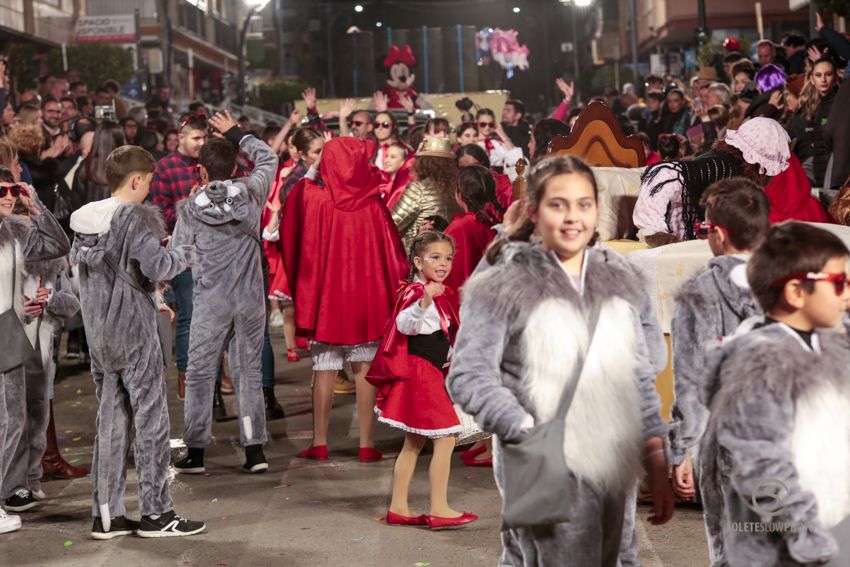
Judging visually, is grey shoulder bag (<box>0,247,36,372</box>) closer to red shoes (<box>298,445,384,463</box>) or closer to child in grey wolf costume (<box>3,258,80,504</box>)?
child in grey wolf costume (<box>3,258,80,504</box>)

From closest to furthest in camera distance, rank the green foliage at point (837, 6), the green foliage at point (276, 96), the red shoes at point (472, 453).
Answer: the red shoes at point (472, 453)
the green foliage at point (837, 6)
the green foliage at point (276, 96)

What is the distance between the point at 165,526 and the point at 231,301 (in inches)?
70.0

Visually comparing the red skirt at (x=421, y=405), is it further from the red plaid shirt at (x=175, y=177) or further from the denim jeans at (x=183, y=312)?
the red plaid shirt at (x=175, y=177)

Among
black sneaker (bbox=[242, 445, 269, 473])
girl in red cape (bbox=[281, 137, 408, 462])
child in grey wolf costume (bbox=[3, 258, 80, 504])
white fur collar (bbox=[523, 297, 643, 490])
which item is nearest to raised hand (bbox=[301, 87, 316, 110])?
girl in red cape (bbox=[281, 137, 408, 462])

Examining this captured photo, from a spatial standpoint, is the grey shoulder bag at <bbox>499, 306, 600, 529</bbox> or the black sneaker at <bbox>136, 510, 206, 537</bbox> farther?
the black sneaker at <bbox>136, 510, 206, 537</bbox>

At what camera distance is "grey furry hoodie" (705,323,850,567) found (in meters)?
3.59

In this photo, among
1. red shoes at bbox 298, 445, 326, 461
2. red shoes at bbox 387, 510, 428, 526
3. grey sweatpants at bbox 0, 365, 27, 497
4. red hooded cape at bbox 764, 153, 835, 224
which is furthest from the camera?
red shoes at bbox 298, 445, 326, 461

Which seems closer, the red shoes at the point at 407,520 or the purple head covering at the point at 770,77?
the red shoes at the point at 407,520

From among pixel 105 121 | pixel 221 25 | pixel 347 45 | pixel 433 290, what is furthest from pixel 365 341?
pixel 221 25

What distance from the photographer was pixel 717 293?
486 cm

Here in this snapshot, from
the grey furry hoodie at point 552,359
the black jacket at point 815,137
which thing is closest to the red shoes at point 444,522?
the grey furry hoodie at point 552,359

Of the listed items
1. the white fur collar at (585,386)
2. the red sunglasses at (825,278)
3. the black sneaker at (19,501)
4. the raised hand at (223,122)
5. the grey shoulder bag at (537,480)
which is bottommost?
the black sneaker at (19,501)

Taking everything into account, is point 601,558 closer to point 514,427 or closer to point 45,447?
point 514,427

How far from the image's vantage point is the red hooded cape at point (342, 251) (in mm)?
8742
